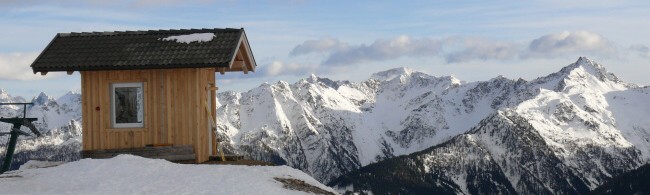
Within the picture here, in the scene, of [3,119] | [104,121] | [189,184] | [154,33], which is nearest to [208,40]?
[154,33]

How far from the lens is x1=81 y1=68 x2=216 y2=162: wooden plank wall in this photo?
4259 centimetres

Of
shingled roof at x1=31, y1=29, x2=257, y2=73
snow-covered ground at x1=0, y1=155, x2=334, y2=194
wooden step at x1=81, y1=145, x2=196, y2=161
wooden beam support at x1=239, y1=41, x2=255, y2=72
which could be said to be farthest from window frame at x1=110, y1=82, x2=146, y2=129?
wooden beam support at x1=239, y1=41, x2=255, y2=72

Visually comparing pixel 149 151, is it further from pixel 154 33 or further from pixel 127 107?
pixel 154 33

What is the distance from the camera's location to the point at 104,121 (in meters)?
43.4

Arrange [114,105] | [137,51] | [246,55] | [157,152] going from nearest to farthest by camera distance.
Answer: [157,152] < [114,105] < [137,51] < [246,55]

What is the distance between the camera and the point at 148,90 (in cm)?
4281

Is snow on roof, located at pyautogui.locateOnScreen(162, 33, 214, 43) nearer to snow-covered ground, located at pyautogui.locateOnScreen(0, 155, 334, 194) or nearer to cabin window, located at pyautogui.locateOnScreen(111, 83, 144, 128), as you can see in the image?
cabin window, located at pyautogui.locateOnScreen(111, 83, 144, 128)

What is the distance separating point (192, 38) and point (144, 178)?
11929mm

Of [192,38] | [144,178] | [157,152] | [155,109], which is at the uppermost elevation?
[192,38]

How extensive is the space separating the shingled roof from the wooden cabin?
0.04 meters

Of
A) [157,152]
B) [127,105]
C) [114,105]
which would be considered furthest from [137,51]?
[157,152]

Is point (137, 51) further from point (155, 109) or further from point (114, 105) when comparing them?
point (155, 109)

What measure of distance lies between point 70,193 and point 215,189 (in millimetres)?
4576

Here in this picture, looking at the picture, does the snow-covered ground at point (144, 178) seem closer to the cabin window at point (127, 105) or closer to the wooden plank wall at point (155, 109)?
the wooden plank wall at point (155, 109)
